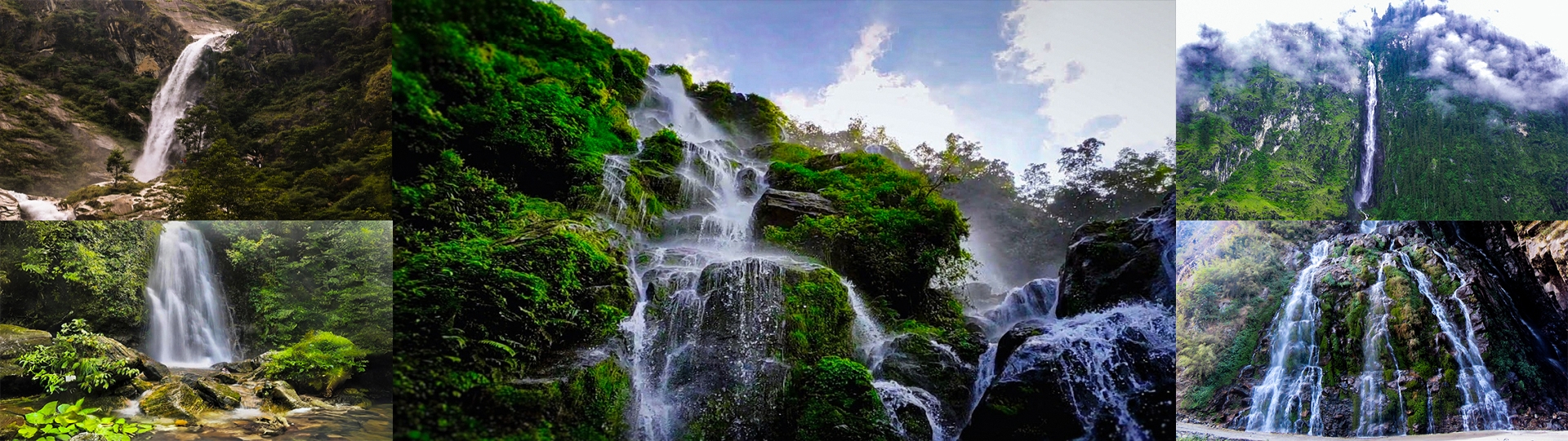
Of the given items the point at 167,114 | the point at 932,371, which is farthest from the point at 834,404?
the point at 167,114

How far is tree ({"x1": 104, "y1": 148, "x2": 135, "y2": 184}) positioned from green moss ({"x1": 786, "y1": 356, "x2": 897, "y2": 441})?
165 inches

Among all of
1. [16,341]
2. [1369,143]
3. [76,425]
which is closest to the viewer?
[76,425]

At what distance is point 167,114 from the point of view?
13.4 ft

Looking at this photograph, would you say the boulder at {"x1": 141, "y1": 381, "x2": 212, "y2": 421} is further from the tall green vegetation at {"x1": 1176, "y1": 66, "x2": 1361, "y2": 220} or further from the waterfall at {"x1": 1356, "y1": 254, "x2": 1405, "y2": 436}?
the waterfall at {"x1": 1356, "y1": 254, "x2": 1405, "y2": 436}

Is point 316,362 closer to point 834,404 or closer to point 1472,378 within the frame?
point 834,404

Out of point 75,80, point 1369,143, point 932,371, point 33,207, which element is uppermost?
point 1369,143

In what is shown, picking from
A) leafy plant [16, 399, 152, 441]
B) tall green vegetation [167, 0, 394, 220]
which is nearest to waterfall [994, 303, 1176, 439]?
tall green vegetation [167, 0, 394, 220]

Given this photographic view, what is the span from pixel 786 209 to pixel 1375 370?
12.7 feet

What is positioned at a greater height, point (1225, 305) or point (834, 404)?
point (1225, 305)

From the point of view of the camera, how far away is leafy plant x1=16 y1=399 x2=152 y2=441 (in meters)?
3.59

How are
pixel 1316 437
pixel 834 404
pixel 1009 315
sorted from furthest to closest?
pixel 1316 437 → pixel 1009 315 → pixel 834 404

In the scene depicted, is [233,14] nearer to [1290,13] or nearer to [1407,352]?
[1290,13]

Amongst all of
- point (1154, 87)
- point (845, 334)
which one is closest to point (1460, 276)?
point (1154, 87)

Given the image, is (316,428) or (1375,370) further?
(1375,370)
